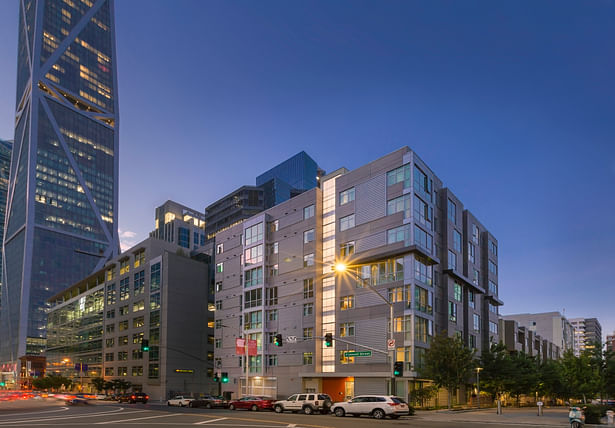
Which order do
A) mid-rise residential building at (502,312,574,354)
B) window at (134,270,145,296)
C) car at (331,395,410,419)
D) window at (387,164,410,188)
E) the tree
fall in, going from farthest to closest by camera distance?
mid-rise residential building at (502,312,574,354)
window at (134,270,145,296)
window at (387,164,410,188)
the tree
car at (331,395,410,419)

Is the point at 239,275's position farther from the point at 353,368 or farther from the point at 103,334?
the point at 103,334

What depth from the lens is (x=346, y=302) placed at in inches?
2333

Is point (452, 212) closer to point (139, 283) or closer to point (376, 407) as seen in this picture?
point (376, 407)

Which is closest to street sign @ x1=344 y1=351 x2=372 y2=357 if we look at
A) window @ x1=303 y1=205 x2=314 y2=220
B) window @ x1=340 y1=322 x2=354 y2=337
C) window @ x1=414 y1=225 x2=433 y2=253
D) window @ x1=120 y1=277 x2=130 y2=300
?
window @ x1=340 y1=322 x2=354 y2=337

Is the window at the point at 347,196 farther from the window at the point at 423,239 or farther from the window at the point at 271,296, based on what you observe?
the window at the point at 271,296

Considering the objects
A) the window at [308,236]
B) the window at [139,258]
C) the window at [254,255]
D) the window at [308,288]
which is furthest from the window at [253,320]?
the window at [139,258]

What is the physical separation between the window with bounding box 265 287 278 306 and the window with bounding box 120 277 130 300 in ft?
150

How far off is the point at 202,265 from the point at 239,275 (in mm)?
22723

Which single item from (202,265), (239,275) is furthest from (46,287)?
(239,275)

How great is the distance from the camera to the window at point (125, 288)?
104 m

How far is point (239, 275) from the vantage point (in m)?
76.9

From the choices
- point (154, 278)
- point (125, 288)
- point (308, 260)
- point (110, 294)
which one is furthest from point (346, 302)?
point (110, 294)

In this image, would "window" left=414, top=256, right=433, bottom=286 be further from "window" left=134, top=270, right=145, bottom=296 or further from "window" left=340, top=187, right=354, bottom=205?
"window" left=134, top=270, right=145, bottom=296

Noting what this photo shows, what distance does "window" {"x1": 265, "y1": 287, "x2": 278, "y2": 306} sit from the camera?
228ft
